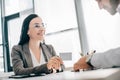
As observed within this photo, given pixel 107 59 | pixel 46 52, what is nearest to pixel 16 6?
pixel 46 52

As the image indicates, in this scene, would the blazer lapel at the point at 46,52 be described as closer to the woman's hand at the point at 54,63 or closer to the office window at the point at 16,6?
the woman's hand at the point at 54,63

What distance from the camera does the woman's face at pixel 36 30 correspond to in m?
2.01

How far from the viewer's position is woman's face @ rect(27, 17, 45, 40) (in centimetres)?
201

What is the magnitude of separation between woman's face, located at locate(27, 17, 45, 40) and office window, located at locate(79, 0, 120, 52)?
122cm

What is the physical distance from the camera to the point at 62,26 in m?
3.53

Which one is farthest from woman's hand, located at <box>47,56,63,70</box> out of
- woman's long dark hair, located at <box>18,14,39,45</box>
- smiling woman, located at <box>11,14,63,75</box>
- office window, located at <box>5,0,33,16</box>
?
office window, located at <box>5,0,33,16</box>

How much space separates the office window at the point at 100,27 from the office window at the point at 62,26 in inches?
9.4

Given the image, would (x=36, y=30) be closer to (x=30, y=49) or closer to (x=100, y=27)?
(x=30, y=49)

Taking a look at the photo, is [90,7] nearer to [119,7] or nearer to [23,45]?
[23,45]

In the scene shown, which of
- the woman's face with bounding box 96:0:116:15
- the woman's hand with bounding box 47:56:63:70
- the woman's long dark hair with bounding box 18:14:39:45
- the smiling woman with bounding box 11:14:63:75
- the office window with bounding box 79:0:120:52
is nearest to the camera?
the woman's face with bounding box 96:0:116:15

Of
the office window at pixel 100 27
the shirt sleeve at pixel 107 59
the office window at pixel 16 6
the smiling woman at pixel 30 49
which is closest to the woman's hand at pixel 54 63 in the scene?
the smiling woman at pixel 30 49

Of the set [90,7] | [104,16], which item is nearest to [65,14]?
[90,7]

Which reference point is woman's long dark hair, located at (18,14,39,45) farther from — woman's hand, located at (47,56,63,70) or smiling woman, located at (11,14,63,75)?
woman's hand, located at (47,56,63,70)

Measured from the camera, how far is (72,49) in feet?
11.0
